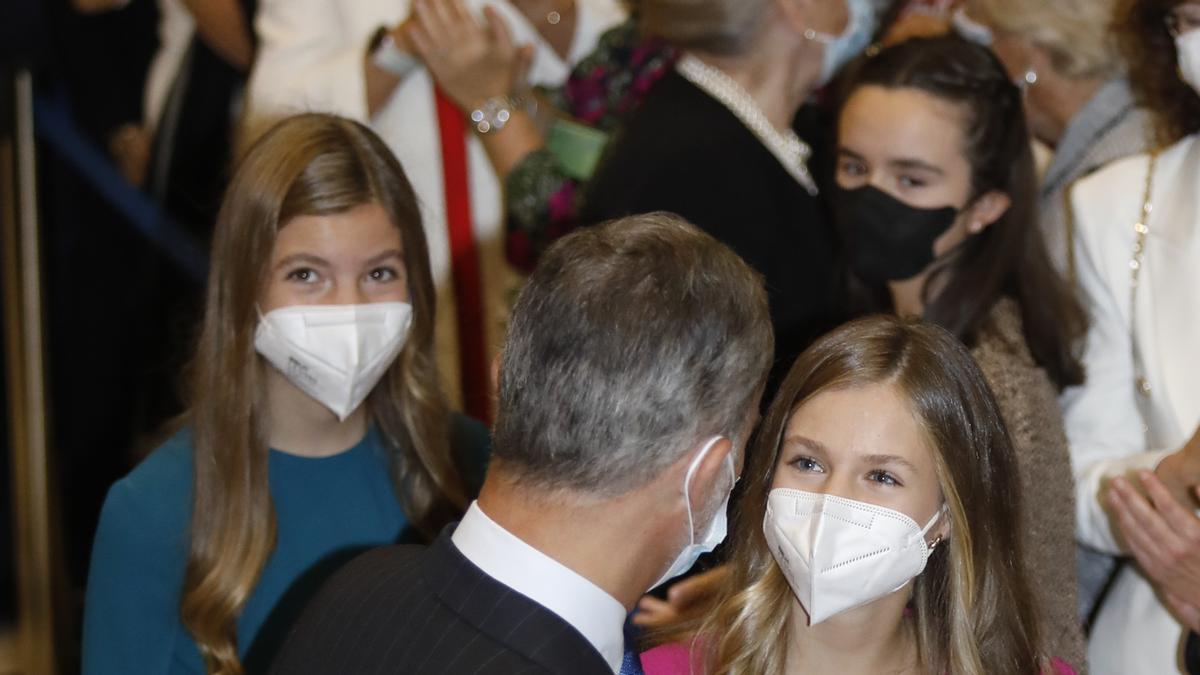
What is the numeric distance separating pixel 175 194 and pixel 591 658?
9.05 ft

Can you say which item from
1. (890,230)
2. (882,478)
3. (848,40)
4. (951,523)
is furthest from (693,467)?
(848,40)

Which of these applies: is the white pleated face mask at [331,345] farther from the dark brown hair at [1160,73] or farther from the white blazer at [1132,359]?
the dark brown hair at [1160,73]

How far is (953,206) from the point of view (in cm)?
293

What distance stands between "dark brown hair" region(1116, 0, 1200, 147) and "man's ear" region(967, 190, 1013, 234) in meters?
0.33

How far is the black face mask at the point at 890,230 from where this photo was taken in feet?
9.51

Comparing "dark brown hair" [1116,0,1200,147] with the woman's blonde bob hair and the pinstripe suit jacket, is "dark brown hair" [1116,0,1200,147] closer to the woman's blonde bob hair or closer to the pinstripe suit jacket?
the woman's blonde bob hair

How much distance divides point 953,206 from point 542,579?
59.2 inches

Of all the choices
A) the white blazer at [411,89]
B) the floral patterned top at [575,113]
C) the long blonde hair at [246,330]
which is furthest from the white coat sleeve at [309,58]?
the long blonde hair at [246,330]

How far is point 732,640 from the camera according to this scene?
2.36 metres

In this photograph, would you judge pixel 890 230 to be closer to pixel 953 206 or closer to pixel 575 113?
pixel 953 206

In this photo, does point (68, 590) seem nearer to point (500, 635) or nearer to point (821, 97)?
point (821, 97)

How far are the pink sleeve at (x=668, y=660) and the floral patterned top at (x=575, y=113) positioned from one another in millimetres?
1194

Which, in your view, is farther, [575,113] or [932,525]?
[575,113]

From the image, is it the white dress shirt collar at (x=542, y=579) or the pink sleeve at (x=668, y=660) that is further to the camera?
the pink sleeve at (x=668, y=660)
